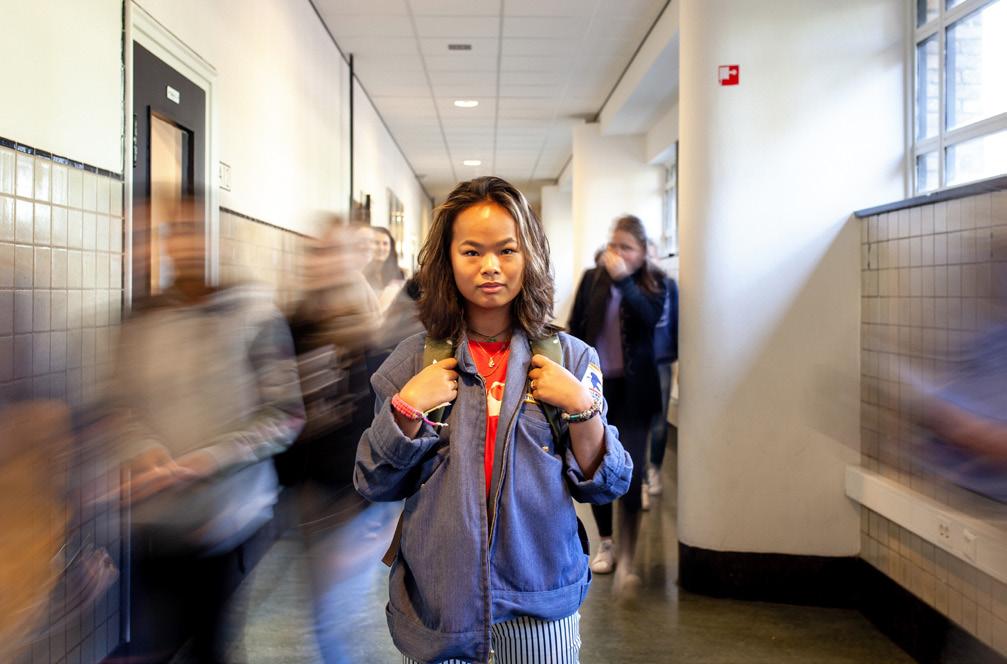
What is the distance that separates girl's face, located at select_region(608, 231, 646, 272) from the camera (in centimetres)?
359

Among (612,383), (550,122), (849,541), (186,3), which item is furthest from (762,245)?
(550,122)

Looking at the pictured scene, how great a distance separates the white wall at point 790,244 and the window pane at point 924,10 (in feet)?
0.25

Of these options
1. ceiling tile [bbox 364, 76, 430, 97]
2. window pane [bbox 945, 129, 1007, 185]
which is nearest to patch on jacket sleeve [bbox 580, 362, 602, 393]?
window pane [bbox 945, 129, 1007, 185]

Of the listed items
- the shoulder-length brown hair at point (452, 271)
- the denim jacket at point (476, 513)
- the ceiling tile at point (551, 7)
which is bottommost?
the denim jacket at point (476, 513)

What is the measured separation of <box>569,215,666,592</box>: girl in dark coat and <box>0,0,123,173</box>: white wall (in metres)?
1.98

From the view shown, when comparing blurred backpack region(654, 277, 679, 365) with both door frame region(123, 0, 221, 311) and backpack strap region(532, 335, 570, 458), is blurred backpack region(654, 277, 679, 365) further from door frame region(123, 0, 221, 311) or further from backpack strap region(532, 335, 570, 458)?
backpack strap region(532, 335, 570, 458)

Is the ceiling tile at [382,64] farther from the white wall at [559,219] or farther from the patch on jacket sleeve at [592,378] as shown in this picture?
the white wall at [559,219]

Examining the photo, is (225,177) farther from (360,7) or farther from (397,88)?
(397,88)

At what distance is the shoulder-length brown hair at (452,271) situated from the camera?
136 cm

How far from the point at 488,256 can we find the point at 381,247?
2.50 meters

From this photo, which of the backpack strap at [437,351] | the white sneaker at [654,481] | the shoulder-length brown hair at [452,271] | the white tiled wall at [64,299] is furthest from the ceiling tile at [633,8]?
the backpack strap at [437,351]

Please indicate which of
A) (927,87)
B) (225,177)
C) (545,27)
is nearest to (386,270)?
(225,177)

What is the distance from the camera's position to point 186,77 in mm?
3219

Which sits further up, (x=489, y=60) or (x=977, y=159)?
(x=489, y=60)
